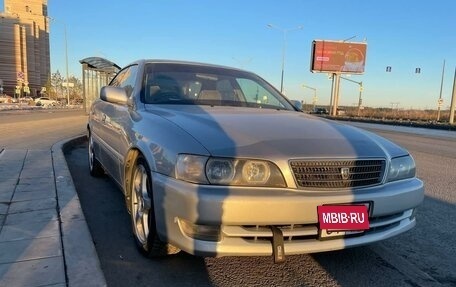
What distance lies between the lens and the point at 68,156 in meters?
8.28

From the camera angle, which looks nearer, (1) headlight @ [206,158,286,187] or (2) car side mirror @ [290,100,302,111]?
(1) headlight @ [206,158,286,187]

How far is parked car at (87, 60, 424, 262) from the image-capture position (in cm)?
266

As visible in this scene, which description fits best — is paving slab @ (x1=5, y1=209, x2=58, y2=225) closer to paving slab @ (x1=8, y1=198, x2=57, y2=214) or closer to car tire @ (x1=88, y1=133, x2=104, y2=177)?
paving slab @ (x1=8, y1=198, x2=57, y2=214)

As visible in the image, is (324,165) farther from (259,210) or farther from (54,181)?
(54,181)

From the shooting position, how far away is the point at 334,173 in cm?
284

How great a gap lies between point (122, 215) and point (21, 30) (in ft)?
347

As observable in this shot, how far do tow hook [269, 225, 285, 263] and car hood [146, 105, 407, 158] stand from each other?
485mm

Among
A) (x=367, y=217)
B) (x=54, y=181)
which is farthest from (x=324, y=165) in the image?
(x=54, y=181)

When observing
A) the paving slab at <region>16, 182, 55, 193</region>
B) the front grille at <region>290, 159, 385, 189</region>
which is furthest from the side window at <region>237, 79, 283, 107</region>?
the paving slab at <region>16, 182, 55, 193</region>

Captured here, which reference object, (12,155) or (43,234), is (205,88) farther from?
(12,155)

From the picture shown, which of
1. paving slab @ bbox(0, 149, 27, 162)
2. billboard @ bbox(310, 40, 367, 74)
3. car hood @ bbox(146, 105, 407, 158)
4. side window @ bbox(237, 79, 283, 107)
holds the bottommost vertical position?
paving slab @ bbox(0, 149, 27, 162)

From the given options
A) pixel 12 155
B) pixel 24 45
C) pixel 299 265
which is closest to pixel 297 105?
pixel 299 265

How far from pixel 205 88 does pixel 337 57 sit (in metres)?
58.8

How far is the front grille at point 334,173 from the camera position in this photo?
2771 millimetres
